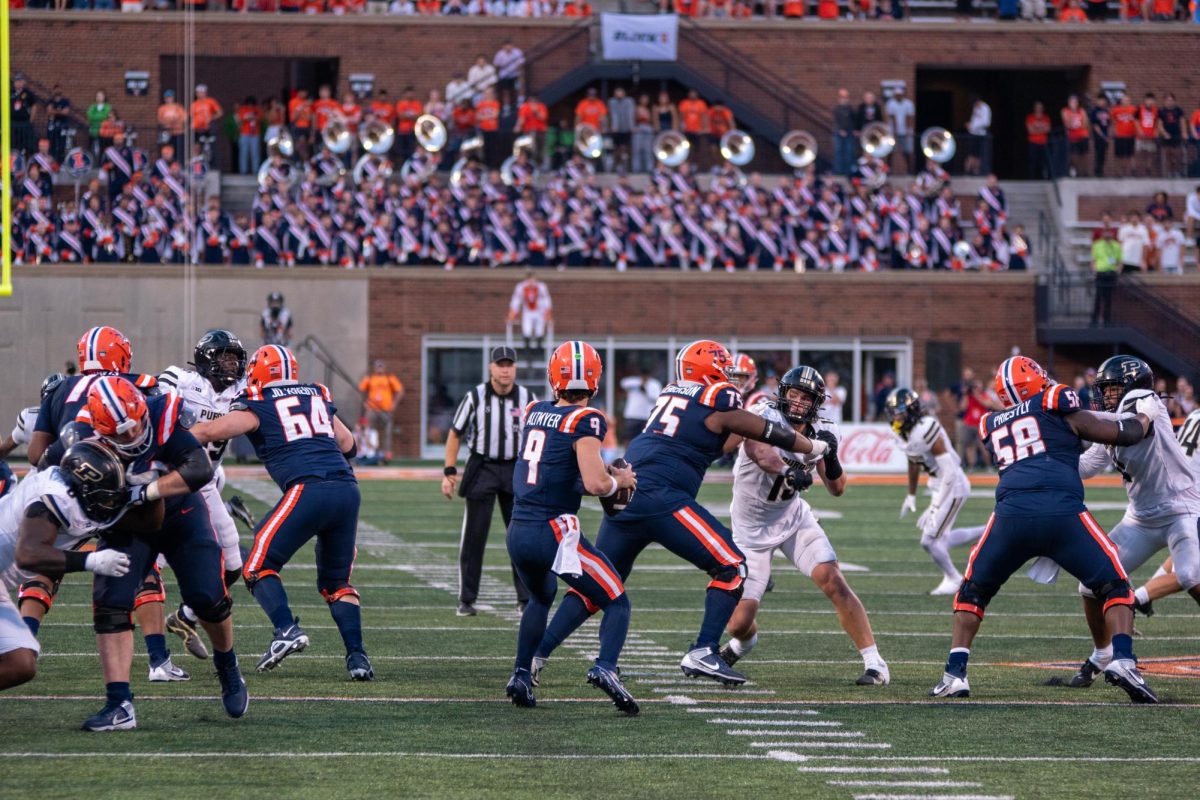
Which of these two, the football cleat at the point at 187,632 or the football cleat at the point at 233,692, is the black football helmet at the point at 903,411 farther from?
the football cleat at the point at 233,692

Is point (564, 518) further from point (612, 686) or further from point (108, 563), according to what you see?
point (108, 563)

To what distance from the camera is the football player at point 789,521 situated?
9.34 meters

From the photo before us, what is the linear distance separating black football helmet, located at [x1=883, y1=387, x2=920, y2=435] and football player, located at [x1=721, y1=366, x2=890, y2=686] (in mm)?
4267

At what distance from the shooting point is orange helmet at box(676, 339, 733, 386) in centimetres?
895

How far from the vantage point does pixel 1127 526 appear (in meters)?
10.3

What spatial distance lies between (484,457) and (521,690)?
4.22 metres

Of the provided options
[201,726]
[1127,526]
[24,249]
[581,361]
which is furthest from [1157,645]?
[24,249]

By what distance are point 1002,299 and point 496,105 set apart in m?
9.88

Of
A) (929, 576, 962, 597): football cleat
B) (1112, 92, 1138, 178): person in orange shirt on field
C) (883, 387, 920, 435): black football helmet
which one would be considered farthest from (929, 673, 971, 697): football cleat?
(1112, 92, 1138, 178): person in orange shirt on field

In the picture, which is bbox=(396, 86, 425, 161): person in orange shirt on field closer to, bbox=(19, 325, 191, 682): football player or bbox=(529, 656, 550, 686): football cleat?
bbox=(19, 325, 191, 682): football player

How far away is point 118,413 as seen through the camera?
285 inches

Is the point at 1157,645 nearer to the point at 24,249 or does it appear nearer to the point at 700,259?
the point at 700,259

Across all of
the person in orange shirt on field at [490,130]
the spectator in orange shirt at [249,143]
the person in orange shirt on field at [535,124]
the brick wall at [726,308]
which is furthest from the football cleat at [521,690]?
the spectator in orange shirt at [249,143]

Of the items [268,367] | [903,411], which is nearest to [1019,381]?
[268,367]
